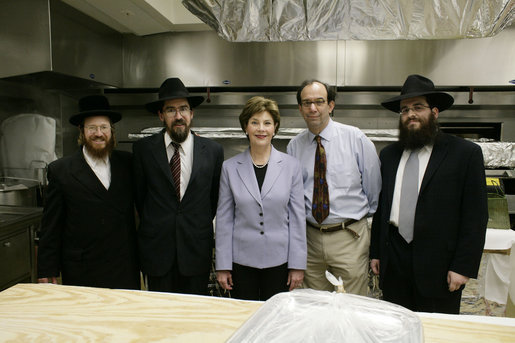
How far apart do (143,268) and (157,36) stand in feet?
8.34

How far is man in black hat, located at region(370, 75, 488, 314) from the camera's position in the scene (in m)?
1.48

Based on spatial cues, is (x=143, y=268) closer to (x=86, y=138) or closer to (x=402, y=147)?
(x=86, y=138)

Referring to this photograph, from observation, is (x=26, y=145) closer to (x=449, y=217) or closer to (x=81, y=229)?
(x=81, y=229)

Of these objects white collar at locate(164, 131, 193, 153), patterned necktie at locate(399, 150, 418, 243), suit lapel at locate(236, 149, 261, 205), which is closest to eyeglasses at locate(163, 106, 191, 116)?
white collar at locate(164, 131, 193, 153)

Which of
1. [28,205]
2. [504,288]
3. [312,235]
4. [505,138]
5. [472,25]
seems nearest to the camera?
[472,25]

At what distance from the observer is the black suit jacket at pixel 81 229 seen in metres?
1.66

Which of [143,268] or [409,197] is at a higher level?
[409,197]

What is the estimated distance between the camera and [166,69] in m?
3.31

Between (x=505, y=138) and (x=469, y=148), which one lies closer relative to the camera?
(x=469, y=148)

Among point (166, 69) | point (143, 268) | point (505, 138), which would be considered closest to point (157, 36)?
point (166, 69)

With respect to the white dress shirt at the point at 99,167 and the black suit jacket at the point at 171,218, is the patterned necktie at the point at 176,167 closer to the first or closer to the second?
the black suit jacket at the point at 171,218

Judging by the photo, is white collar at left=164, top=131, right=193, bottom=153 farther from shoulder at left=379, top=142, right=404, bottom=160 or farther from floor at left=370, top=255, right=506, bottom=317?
floor at left=370, top=255, right=506, bottom=317

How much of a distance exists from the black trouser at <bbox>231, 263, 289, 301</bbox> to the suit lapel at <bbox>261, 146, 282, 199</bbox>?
0.38 metres

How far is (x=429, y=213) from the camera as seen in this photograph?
151cm
